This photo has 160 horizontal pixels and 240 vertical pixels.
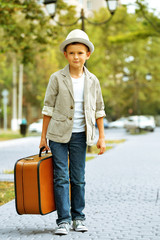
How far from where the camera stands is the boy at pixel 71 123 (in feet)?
15.1

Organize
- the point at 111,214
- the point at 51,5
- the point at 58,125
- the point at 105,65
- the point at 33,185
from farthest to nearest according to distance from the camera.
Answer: the point at 105,65, the point at 51,5, the point at 111,214, the point at 58,125, the point at 33,185

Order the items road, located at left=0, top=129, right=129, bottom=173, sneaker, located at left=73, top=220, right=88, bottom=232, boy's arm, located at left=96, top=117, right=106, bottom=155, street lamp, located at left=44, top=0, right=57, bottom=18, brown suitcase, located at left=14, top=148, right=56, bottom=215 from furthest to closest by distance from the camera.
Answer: street lamp, located at left=44, top=0, right=57, bottom=18 → road, located at left=0, top=129, right=129, bottom=173 → boy's arm, located at left=96, top=117, right=106, bottom=155 → sneaker, located at left=73, top=220, right=88, bottom=232 → brown suitcase, located at left=14, top=148, right=56, bottom=215

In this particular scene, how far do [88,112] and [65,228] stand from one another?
1092mm

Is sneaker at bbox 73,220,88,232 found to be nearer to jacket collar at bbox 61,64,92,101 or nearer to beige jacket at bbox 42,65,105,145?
beige jacket at bbox 42,65,105,145

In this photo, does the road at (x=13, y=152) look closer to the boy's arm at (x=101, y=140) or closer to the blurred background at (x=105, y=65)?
the blurred background at (x=105, y=65)

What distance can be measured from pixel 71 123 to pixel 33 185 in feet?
2.20

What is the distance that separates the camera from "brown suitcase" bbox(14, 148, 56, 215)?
4.44 meters

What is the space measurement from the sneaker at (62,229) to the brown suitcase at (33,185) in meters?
0.19

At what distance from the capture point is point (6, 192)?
738 cm

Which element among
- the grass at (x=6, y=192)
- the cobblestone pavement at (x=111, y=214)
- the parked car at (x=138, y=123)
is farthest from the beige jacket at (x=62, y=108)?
the parked car at (x=138, y=123)

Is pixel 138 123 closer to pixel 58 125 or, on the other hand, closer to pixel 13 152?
pixel 13 152

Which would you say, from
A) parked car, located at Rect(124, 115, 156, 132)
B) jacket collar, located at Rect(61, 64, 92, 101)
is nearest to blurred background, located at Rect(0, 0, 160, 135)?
parked car, located at Rect(124, 115, 156, 132)

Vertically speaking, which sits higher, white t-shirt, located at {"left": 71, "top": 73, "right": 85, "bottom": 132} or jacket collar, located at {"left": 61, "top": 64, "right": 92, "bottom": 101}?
jacket collar, located at {"left": 61, "top": 64, "right": 92, "bottom": 101}

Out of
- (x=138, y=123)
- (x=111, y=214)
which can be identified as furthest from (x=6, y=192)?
(x=138, y=123)
